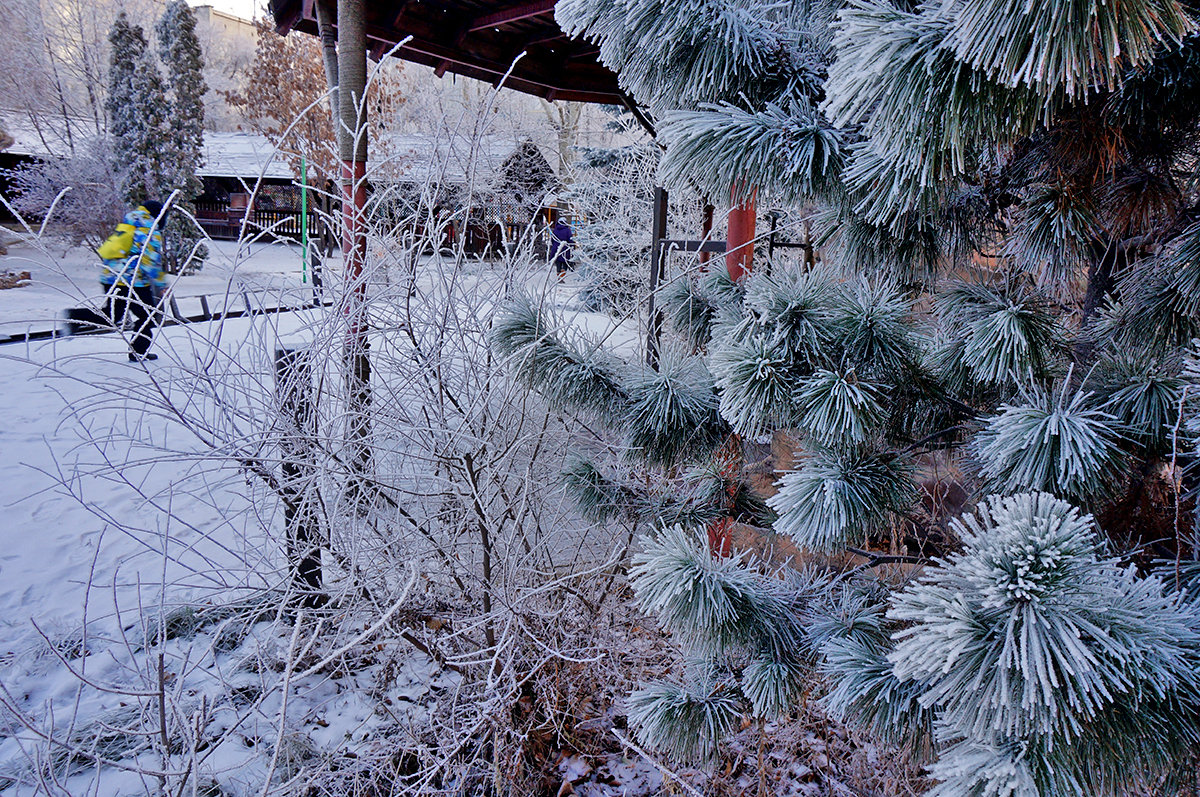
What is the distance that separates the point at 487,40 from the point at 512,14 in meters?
0.65

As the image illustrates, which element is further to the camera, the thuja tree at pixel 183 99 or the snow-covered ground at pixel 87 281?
the thuja tree at pixel 183 99

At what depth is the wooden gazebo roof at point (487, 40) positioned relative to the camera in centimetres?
455

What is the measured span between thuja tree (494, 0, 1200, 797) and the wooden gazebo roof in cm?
291

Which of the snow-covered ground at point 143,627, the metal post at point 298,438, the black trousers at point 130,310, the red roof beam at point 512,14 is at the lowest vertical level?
the snow-covered ground at point 143,627

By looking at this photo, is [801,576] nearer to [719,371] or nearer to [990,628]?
[719,371]

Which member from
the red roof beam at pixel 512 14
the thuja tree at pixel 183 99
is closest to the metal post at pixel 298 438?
the red roof beam at pixel 512 14

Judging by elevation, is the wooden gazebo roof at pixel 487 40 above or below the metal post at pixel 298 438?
above

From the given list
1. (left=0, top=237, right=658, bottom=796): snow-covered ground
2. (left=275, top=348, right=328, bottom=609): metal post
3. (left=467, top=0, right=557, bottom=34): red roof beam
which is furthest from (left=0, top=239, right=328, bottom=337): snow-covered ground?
(left=467, top=0, right=557, bottom=34): red roof beam

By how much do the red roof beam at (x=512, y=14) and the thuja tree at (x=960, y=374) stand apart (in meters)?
2.85

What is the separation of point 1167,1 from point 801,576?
1326 millimetres

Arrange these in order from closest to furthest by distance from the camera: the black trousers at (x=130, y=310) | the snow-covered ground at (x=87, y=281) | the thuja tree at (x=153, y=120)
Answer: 1. the black trousers at (x=130, y=310)
2. the snow-covered ground at (x=87, y=281)
3. the thuja tree at (x=153, y=120)

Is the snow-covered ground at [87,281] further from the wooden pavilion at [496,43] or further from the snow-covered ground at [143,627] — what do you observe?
the wooden pavilion at [496,43]

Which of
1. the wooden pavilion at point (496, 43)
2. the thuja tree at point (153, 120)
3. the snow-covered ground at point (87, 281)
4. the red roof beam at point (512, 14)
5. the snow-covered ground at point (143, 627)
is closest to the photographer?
the snow-covered ground at point (87, 281)

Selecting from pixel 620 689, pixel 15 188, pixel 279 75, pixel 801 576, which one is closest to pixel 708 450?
pixel 801 576
